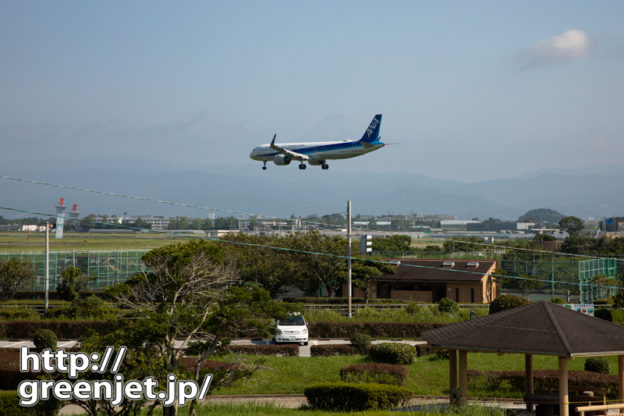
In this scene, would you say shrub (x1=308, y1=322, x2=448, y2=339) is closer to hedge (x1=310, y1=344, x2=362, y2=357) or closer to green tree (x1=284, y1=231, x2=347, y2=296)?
hedge (x1=310, y1=344, x2=362, y2=357)

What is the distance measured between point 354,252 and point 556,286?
1770 cm

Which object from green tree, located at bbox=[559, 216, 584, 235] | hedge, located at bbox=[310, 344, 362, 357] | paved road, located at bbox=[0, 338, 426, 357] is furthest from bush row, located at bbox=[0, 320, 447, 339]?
green tree, located at bbox=[559, 216, 584, 235]

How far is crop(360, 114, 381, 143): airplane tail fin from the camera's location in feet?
141

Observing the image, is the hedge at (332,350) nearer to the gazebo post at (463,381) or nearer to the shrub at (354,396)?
the shrub at (354,396)

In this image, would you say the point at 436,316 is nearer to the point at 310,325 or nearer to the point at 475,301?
the point at 310,325

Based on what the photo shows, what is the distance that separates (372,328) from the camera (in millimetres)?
33688

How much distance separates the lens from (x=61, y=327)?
33.5m

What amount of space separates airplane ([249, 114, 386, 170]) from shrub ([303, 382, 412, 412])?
74.9 ft

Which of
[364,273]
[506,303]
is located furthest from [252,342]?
[364,273]

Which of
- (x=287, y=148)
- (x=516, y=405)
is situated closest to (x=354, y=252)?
(x=287, y=148)

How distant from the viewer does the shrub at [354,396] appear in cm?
1858

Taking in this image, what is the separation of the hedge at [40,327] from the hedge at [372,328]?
35.2 feet

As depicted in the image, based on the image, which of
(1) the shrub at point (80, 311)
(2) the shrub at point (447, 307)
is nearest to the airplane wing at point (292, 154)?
(2) the shrub at point (447, 307)

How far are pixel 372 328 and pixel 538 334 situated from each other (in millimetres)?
17785
